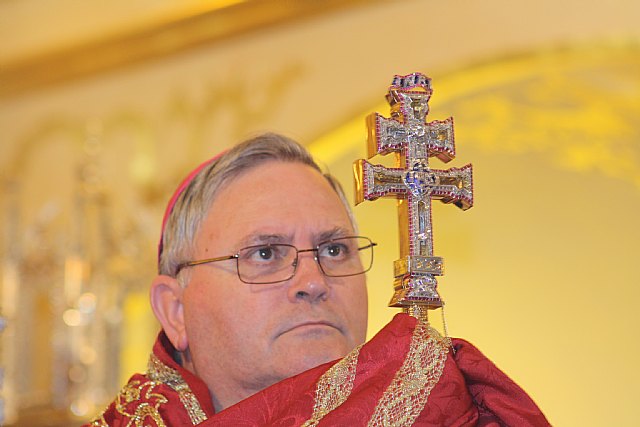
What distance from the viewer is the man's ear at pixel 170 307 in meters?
2.31

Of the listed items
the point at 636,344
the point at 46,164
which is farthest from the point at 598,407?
the point at 46,164

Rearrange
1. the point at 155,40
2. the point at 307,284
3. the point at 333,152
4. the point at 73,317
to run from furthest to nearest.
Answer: the point at 155,40
the point at 73,317
the point at 333,152
the point at 307,284

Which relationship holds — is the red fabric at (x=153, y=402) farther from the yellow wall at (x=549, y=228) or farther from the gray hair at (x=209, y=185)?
the yellow wall at (x=549, y=228)

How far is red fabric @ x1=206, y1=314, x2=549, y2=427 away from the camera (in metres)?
1.67

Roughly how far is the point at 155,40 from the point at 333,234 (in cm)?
309

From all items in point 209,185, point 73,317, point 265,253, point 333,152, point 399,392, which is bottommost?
point 399,392

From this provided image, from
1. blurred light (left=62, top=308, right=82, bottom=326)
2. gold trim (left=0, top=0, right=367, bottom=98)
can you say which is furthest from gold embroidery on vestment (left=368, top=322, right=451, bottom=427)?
blurred light (left=62, top=308, right=82, bottom=326)

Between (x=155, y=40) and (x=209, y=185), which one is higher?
(x=155, y=40)

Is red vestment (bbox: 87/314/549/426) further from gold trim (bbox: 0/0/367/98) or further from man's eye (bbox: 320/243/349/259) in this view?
gold trim (bbox: 0/0/367/98)

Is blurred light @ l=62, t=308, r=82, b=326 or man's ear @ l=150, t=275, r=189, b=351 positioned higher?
blurred light @ l=62, t=308, r=82, b=326

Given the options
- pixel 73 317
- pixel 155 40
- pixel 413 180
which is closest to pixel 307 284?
pixel 413 180

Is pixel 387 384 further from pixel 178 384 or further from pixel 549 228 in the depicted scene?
pixel 549 228

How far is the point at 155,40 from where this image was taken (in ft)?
16.8

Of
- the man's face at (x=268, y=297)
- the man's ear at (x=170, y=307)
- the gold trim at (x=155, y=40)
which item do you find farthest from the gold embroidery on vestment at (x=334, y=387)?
the gold trim at (x=155, y=40)
